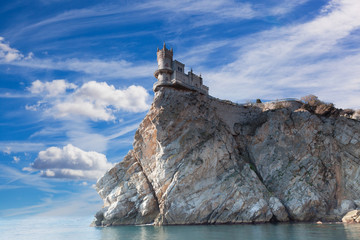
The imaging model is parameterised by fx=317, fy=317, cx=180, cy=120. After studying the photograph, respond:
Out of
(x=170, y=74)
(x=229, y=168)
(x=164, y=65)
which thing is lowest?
(x=229, y=168)

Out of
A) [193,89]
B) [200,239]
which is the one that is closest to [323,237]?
[200,239]

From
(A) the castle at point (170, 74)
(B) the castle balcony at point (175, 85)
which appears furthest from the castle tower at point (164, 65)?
(B) the castle balcony at point (175, 85)

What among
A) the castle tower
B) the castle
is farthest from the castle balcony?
the castle tower

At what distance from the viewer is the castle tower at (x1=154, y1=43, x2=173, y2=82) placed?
5053cm

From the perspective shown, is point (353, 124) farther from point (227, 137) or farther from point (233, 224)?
point (233, 224)

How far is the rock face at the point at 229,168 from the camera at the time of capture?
1730 inches

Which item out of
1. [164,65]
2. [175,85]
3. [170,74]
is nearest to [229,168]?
[175,85]

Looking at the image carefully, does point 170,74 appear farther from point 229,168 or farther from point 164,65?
point 229,168

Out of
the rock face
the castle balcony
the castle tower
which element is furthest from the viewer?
the castle tower

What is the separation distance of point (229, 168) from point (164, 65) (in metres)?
19.1

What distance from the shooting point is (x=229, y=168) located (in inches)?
1852

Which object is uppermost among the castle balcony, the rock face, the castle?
the castle

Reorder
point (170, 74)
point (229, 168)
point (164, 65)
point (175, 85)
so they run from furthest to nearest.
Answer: point (170, 74) → point (164, 65) → point (175, 85) → point (229, 168)

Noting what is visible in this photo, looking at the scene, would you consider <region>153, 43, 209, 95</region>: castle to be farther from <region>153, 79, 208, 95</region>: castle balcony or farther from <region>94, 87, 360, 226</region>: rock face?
<region>94, 87, 360, 226</region>: rock face
